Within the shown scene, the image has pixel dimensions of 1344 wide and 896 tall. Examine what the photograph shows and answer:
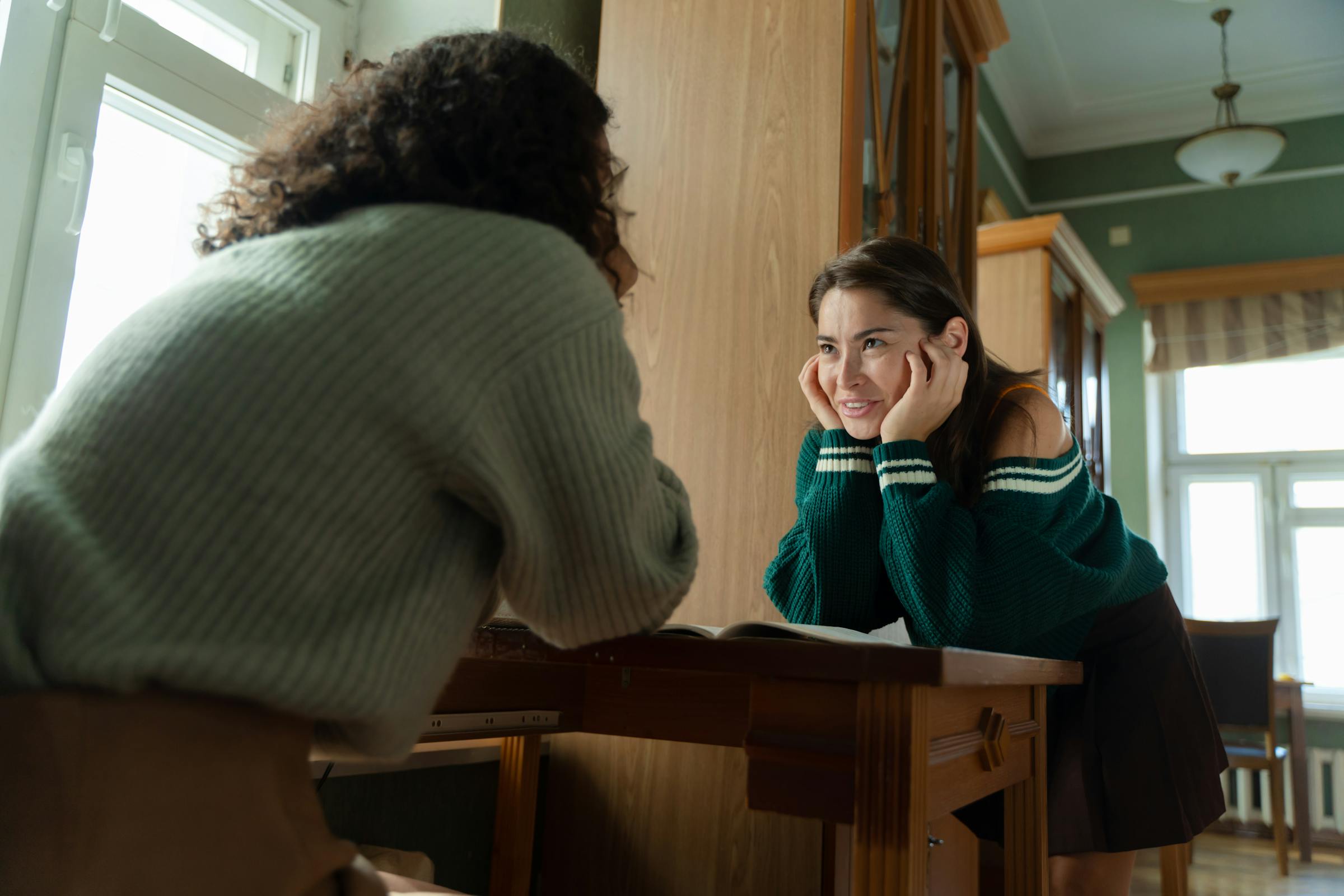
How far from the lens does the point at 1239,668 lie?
357 centimetres

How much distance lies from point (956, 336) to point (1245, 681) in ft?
9.56

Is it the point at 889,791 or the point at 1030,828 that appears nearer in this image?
the point at 889,791

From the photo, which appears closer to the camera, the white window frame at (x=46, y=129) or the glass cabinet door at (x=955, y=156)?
the white window frame at (x=46, y=129)

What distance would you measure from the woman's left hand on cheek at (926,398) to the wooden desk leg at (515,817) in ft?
2.39

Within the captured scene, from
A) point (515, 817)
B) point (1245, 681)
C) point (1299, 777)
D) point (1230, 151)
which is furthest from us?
point (1230, 151)

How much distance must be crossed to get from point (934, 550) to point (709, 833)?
0.74 metres

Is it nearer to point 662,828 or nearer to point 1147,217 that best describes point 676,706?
point 662,828

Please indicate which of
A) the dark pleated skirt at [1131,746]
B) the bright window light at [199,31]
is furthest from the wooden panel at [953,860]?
the bright window light at [199,31]

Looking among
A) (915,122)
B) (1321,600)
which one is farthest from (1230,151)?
(915,122)

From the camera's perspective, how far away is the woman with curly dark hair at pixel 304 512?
515 mm

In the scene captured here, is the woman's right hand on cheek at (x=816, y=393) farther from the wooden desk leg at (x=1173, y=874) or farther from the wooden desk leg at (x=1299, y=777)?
the wooden desk leg at (x=1299, y=777)

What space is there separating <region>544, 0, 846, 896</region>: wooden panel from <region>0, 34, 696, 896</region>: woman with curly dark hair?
105cm

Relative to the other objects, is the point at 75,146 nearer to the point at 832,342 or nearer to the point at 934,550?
the point at 832,342

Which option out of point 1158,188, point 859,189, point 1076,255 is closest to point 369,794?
point 859,189
